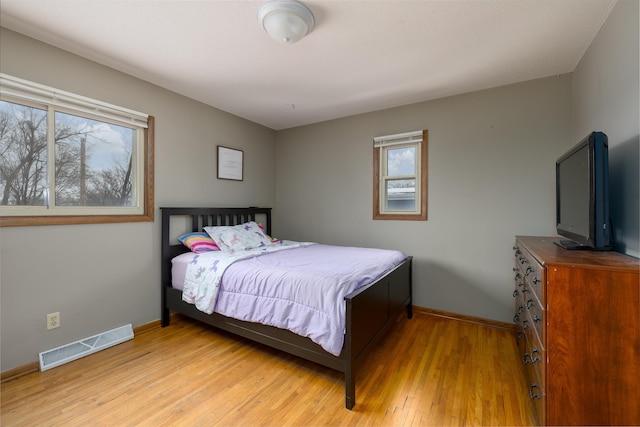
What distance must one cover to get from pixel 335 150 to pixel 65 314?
3.19 metres

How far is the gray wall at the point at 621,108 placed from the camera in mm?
1403

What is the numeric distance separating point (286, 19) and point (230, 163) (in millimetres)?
2127

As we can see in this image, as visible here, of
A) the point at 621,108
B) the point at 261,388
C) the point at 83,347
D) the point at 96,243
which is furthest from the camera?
the point at 96,243

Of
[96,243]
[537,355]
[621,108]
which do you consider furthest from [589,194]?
[96,243]

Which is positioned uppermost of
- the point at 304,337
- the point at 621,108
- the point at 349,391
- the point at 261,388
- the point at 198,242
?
the point at 621,108

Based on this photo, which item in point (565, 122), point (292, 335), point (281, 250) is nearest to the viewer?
point (292, 335)

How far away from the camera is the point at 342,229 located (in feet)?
12.1

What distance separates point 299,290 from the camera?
1.85 metres

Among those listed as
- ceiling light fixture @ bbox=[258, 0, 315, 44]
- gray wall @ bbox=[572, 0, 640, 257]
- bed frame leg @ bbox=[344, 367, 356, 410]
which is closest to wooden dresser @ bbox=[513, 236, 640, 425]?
gray wall @ bbox=[572, 0, 640, 257]

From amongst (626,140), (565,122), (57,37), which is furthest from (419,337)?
(57,37)

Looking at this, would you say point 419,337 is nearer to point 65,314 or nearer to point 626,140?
point 626,140

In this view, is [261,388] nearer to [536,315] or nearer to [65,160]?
[536,315]

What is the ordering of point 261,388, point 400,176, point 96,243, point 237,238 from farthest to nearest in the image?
1. point 400,176
2. point 237,238
3. point 96,243
4. point 261,388

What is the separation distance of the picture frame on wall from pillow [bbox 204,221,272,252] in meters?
0.70
